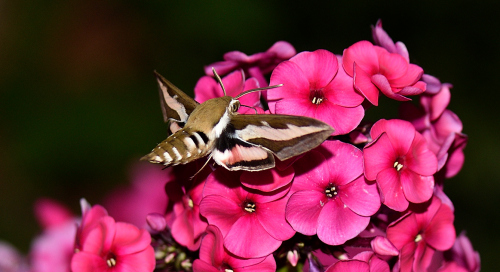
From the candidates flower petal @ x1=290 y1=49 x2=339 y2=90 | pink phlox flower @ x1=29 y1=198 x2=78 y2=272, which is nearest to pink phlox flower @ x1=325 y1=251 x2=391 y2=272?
flower petal @ x1=290 y1=49 x2=339 y2=90

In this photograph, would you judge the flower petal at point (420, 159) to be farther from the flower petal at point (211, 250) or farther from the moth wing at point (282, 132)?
the flower petal at point (211, 250)

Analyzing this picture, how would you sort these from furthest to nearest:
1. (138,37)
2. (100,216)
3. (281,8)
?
(138,37) → (281,8) → (100,216)

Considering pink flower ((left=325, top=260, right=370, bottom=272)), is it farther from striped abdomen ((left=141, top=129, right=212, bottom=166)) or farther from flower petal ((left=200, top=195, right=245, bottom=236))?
striped abdomen ((left=141, top=129, right=212, bottom=166))

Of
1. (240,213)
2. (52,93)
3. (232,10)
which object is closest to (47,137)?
(52,93)

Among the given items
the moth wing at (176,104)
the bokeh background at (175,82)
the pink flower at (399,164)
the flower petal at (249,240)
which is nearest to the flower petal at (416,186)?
the pink flower at (399,164)

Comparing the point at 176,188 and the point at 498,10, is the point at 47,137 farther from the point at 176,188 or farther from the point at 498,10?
the point at 498,10
